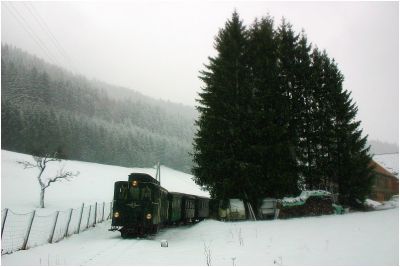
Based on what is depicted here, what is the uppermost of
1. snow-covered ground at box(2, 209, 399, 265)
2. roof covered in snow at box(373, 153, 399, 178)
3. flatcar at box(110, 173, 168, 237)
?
roof covered in snow at box(373, 153, 399, 178)

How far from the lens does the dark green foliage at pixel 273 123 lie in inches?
939

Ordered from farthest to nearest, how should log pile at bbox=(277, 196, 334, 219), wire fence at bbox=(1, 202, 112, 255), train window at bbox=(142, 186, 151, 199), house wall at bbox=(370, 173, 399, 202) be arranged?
house wall at bbox=(370, 173, 399, 202) → log pile at bbox=(277, 196, 334, 219) → train window at bbox=(142, 186, 151, 199) → wire fence at bbox=(1, 202, 112, 255)

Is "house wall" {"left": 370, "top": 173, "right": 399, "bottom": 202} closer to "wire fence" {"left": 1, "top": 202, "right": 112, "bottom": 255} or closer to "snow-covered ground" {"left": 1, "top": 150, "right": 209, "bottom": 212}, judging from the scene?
"snow-covered ground" {"left": 1, "top": 150, "right": 209, "bottom": 212}

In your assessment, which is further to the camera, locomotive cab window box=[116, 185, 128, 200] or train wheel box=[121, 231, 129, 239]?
locomotive cab window box=[116, 185, 128, 200]

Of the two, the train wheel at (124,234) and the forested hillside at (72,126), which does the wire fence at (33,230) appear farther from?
the forested hillside at (72,126)

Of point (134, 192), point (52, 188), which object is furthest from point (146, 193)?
point (52, 188)

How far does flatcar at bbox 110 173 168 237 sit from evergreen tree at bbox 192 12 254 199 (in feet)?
18.6

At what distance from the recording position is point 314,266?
8672mm

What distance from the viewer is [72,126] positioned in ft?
302

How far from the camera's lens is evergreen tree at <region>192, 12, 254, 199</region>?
23.6 m

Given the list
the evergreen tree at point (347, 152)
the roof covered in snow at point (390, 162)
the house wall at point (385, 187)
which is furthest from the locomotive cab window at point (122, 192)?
the roof covered in snow at point (390, 162)

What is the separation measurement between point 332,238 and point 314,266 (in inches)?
180

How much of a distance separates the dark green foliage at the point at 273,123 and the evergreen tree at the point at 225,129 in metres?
0.07

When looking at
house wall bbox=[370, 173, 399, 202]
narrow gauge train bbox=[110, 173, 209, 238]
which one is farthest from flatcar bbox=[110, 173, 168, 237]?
house wall bbox=[370, 173, 399, 202]
